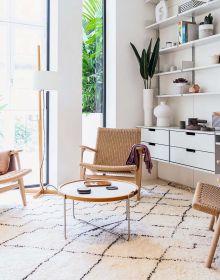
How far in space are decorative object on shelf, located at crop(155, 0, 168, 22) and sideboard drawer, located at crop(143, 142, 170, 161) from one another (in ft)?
5.78

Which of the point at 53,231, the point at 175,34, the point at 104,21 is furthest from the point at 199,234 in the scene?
the point at 104,21

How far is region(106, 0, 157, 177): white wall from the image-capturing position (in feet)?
15.0

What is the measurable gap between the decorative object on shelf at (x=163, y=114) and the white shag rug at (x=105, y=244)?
123 cm

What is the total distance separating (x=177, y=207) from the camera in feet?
11.2

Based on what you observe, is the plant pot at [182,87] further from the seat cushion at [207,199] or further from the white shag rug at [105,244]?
the seat cushion at [207,199]

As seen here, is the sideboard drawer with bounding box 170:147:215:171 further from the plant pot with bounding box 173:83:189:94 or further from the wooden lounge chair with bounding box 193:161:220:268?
the wooden lounge chair with bounding box 193:161:220:268

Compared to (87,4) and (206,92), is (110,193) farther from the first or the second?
(87,4)

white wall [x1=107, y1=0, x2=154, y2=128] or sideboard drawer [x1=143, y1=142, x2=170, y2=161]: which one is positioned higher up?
white wall [x1=107, y1=0, x2=154, y2=128]

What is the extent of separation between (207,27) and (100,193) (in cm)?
241

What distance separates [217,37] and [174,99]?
113 centimetres

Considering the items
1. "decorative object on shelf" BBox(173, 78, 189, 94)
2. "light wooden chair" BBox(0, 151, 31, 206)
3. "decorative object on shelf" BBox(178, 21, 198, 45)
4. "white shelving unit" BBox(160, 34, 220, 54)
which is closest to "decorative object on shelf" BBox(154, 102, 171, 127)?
"decorative object on shelf" BBox(173, 78, 189, 94)

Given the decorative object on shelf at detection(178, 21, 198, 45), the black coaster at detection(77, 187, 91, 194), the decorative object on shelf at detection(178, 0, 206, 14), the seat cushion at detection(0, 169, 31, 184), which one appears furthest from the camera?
the decorative object on shelf at detection(178, 21, 198, 45)

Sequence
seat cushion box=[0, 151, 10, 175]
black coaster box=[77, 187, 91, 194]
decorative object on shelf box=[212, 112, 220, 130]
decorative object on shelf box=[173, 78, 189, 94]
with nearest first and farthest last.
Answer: black coaster box=[77, 187, 91, 194] < seat cushion box=[0, 151, 10, 175] < decorative object on shelf box=[212, 112, 220, 130] < decorative object on shelf box=[173, 78, 189, 94]

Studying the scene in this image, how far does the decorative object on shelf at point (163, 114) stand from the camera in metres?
4.36
